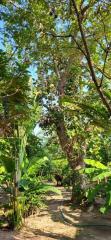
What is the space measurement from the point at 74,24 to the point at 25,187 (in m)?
4.47

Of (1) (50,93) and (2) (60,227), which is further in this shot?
(1) (50,93)

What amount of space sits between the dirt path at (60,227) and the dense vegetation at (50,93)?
0.42 meters

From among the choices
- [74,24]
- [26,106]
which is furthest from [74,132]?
[74,24]

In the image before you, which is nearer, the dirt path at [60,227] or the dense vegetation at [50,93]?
the dense vegetation at [50,93]

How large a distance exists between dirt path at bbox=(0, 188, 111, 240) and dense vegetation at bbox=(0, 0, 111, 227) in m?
0.42

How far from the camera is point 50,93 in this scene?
45.0ft

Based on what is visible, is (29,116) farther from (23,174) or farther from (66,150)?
(66,150)

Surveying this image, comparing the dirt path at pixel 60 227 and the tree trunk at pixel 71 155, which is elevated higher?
the tree trunk at pixel 71 155

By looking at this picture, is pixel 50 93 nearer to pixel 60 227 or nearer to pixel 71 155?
pixel 71 155

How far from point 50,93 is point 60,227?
545 centimetres

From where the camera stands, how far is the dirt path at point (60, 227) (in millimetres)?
8680

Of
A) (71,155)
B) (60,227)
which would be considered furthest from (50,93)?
(60,227)

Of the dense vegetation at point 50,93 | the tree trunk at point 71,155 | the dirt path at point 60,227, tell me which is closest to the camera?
the dense vegetation at point 50,93

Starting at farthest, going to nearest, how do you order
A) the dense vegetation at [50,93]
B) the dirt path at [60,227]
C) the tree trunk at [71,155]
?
the tree trunk at [71,155], the dirt path at [60,227], the dense vegetation at [50,93]
